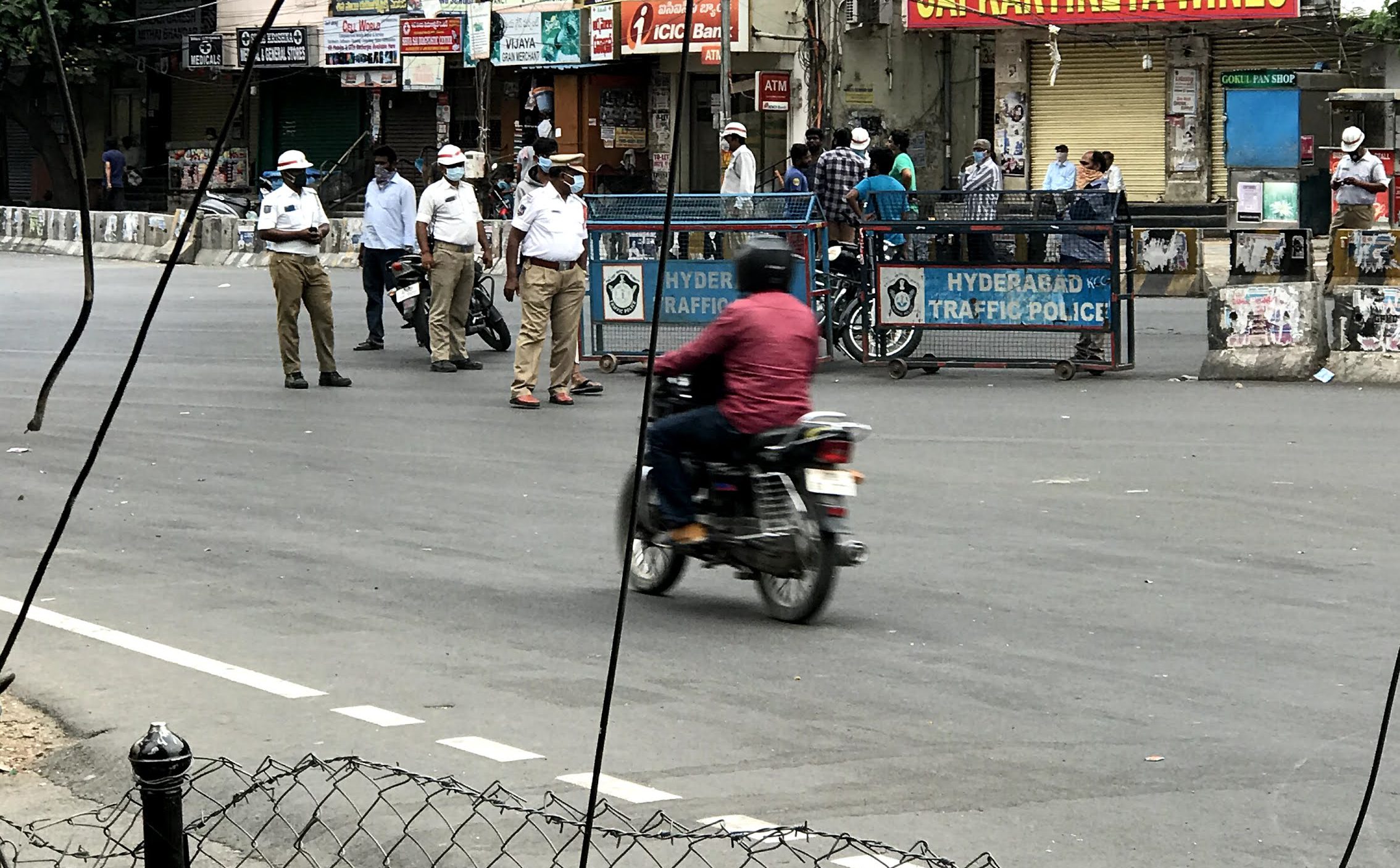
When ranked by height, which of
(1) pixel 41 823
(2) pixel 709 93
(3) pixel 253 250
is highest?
(2) pixel 709 93

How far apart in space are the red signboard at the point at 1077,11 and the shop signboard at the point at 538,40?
727 centimetres

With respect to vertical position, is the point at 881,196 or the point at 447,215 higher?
the point at 881,196

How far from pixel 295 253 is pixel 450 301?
175 centimetres

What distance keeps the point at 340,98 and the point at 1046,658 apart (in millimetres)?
39703

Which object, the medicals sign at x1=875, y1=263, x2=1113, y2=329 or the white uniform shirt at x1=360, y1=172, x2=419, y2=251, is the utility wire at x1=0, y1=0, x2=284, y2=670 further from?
the white uniform shirt at x1=360, y1=172, x2=419, y2=251

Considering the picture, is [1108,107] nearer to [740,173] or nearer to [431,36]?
[740,173]

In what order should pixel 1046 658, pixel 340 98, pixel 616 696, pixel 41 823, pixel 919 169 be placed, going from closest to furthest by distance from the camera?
pixel 41 823 → pixel 616 696 → pixel 1046 658 → pixel 919 169 → pixel 340 98

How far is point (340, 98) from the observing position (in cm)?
4441

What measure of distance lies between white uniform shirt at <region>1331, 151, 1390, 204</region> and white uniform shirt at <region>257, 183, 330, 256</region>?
12245 millimetres

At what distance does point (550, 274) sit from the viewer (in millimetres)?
13859

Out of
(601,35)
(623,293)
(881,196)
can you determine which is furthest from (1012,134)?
(623,293)

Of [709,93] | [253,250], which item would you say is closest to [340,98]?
[709,93]

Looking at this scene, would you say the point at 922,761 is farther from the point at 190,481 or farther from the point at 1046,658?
the point at 190,481

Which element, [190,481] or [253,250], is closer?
[190,481]
